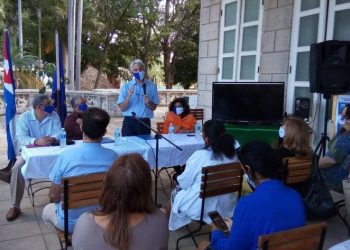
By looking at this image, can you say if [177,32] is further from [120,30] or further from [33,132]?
[33,132]

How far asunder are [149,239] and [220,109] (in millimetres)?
4792

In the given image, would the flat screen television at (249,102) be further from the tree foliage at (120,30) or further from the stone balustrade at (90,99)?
the tree foliage at (120,30)

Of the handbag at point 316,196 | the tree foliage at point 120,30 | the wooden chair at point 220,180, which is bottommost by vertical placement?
the handbag at point 316,196

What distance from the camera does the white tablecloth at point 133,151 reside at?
10.3 ft

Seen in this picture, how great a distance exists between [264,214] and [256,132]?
3.95 metres

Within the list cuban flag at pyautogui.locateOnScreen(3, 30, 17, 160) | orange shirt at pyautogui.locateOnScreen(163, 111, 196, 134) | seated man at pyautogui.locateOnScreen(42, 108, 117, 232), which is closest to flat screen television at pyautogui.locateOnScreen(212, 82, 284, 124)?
orange shirt at pyautogui.locateOnScreen(163, 111, 196, 134)

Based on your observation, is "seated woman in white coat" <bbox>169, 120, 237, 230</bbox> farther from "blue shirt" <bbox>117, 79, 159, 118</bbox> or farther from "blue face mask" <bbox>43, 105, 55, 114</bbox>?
"blue shirt" <bbox>117, 79, 159, 118</bbox>

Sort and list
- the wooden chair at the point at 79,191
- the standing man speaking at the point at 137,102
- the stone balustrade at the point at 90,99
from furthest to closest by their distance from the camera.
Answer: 1. the stone balustrade at the point at 90,99
2. the standing man speaking at the point at 137,102
3. the wooden chair at the point at 79,191

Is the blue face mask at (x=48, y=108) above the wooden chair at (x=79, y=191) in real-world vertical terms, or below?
above

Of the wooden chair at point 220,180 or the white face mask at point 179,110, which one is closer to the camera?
the wooden chair at point 220,180

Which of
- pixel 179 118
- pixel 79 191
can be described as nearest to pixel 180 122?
pixel 179 118

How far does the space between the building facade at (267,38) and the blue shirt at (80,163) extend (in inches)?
159

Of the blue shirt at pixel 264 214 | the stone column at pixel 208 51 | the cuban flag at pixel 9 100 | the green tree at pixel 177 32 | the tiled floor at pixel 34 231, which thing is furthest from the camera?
the green tree at pixel 177 32

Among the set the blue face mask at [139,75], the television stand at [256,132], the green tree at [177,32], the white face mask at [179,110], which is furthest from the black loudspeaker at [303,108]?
the green tree at [177,32]
